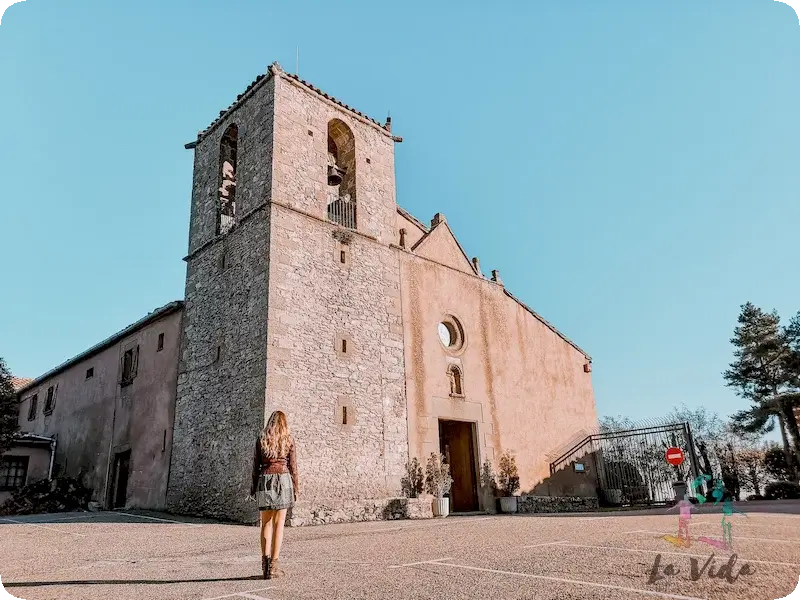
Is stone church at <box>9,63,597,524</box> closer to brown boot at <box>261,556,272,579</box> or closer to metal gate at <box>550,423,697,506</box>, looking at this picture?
metal gate at <box>550,423,697,506</box>

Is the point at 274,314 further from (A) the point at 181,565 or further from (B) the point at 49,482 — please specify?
(B) the point at 49,482

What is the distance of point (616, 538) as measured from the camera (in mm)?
6754

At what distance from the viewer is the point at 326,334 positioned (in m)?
13.2

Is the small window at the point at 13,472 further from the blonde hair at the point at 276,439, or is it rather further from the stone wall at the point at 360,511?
the blonde hair at the point at 276,439

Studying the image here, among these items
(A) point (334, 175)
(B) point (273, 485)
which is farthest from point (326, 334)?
(B) point (273, 485)

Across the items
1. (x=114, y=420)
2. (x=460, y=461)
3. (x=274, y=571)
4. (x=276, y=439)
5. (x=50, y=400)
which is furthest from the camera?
(x=50, y=400)

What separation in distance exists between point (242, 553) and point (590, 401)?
16758 mm

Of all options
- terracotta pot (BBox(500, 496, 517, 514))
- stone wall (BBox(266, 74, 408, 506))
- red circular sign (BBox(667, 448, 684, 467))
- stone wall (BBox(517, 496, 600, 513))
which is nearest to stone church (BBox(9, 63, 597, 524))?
stone wall (BBox(266, 74, 408, 506))

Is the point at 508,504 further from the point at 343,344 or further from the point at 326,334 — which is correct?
the point at 326,334

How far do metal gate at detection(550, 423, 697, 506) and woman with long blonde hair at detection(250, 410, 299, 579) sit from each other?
43.6 feet

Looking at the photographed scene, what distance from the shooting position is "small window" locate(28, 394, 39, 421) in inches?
938

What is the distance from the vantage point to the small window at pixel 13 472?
1974 centimetres

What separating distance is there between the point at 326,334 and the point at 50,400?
51.6 feet

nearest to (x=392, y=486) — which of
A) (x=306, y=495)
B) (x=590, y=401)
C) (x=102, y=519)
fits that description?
(x=306, y=495)
